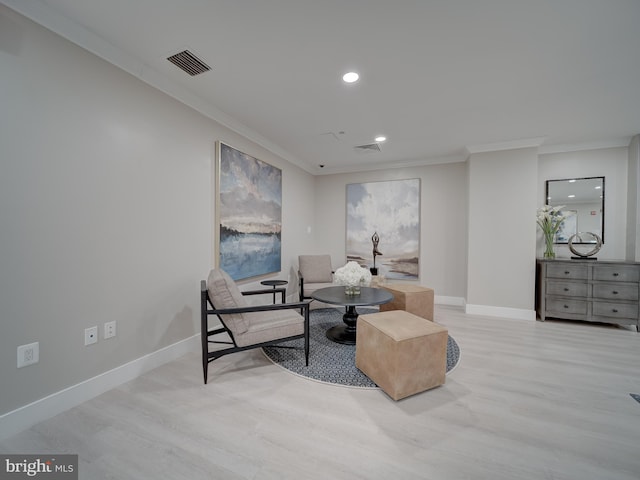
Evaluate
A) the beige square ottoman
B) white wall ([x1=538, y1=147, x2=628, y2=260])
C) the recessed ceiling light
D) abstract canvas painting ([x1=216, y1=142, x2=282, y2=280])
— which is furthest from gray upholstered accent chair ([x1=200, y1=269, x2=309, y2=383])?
white wall ([x1=538, y1=147, x2=628, y2=260])

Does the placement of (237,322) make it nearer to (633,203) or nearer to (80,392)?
(80,392)

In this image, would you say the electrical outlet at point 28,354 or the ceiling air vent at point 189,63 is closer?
the electrical outlet at point 28,354

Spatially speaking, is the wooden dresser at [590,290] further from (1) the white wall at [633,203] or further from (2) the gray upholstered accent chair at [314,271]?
(2) the gray upholstered accent chair at [314,271]

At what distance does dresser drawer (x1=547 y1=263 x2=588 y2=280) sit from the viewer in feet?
11.8

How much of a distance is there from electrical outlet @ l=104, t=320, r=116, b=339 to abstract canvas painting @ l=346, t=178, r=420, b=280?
159 inches

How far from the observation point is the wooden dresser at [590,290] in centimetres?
340

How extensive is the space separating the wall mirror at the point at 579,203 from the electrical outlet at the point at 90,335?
5926 mm

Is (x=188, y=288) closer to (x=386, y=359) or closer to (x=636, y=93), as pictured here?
(x=386, y=359)

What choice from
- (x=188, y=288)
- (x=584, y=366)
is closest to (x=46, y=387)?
(x=188, y=288)

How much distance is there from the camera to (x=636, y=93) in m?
2.54

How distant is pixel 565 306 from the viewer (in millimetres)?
3693

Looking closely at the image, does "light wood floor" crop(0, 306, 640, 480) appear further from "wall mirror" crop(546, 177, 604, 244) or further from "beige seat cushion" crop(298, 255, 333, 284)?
"wall mirror" crop(546, 177, 604, 244)

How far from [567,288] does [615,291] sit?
0.48 m

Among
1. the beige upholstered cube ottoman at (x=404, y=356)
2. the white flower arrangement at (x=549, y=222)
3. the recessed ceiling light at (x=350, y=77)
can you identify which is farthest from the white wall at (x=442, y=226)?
the recessed ceiling light at (x=350, y=77)
